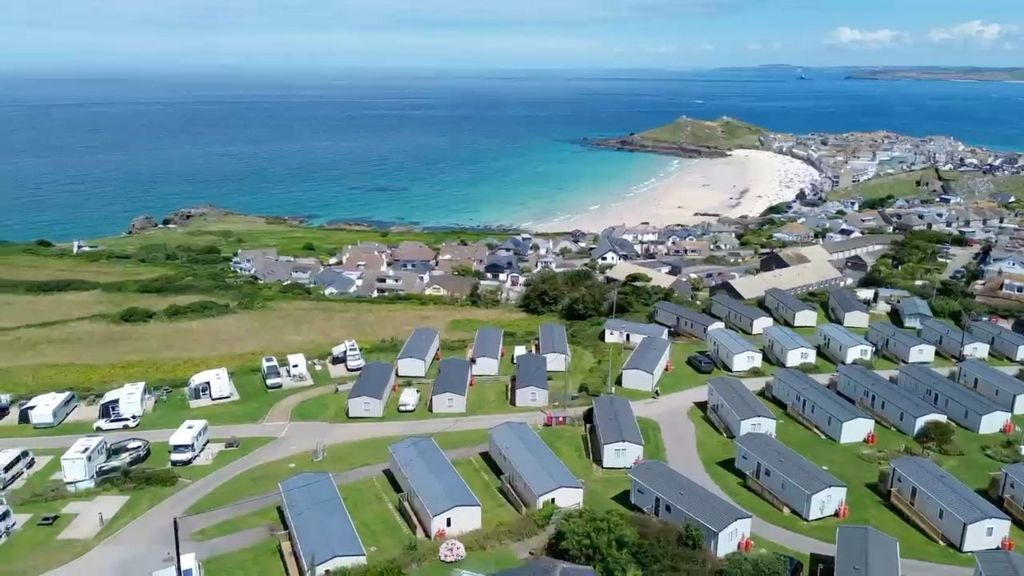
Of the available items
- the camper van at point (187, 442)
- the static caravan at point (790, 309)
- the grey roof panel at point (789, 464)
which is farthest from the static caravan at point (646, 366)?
the camper van at point (187, 442)

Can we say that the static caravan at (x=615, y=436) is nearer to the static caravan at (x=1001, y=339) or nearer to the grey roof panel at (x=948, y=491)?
the grey roof panel at (x=948, y=491)

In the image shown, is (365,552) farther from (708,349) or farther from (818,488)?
(708,349)

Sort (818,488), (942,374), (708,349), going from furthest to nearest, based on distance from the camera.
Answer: (708,349) < (942,374) < (818,488)

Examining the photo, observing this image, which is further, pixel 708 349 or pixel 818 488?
pixel 708 349

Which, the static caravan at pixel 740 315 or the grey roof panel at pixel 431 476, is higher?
the grey roof panel at pixel 431 476

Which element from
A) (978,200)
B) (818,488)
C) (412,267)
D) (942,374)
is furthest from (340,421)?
(978,200)

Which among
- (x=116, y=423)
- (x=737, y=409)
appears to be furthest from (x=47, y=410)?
(x=737, y=409)
